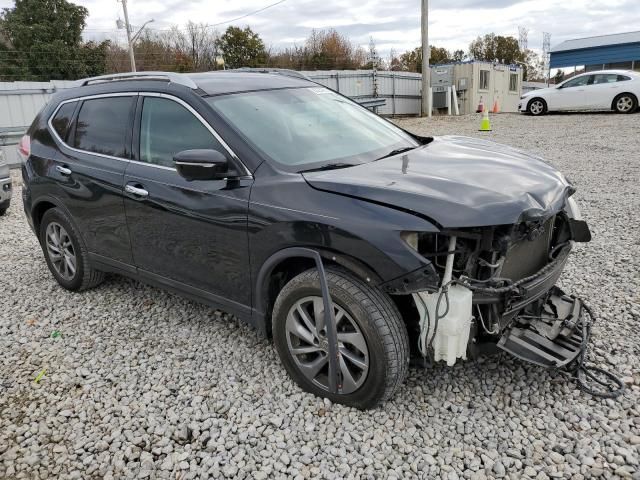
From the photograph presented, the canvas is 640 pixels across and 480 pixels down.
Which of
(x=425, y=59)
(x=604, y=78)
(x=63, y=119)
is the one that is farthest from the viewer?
(x=425, y=59)

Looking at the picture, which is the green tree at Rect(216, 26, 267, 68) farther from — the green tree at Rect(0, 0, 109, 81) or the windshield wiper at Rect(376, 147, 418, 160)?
the windshield wiper at Rect(376, 147, 418, 160)

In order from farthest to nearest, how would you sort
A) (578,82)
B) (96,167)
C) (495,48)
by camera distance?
(495,48) < (578,82) < (96,167)

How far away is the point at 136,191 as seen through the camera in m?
3.55

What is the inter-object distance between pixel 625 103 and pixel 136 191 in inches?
715

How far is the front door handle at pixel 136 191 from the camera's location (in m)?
3.50

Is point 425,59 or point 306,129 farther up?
point 425,59

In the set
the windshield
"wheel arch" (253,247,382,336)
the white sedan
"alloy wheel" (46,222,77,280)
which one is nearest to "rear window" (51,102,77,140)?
"alloy wheel" (46,222,77,280)

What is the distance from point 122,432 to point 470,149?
2.81 m

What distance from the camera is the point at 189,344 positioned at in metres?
3.68

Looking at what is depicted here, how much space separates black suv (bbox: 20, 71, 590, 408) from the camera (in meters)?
2.53

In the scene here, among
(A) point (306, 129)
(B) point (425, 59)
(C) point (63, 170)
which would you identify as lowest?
(C) point (63, 170)

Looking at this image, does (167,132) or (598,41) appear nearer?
(167,132)

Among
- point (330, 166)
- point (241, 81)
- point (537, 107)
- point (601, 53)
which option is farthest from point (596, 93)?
point (601, 53)

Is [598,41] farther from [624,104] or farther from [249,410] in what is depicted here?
[249,410]
